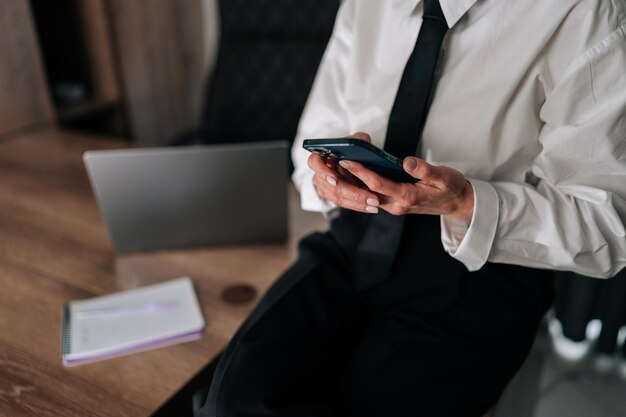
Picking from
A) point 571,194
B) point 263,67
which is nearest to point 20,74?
point 263,67

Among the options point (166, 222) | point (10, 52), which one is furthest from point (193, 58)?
point (166, 222)

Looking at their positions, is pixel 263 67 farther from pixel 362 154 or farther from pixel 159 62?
pixel 362 154

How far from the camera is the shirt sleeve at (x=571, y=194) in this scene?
2.56ft

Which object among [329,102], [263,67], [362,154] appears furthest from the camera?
[263,67]

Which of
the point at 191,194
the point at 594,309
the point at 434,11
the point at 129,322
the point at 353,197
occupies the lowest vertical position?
the point at 594,309

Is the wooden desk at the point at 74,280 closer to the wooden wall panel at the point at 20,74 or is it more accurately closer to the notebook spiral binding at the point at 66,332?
the notebook spiral binding at the point at 66,332

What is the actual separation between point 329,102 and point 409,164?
414 millimetres

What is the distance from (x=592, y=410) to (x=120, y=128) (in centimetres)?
195

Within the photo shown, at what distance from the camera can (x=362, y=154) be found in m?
0.73

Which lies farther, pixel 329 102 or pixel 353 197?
pixel 329 102

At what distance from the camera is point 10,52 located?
173 centimetres

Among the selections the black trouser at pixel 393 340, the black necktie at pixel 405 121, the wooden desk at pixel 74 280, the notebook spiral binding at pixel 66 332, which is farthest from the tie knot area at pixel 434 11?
the notebook spiral binding at pixel 66 332

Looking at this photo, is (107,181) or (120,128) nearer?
(107,181)

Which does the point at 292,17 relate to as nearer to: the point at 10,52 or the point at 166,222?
the point at 166,222
